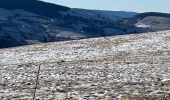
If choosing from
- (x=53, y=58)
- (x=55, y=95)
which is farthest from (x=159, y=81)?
(x=53, y=58)

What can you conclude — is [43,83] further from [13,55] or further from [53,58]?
[13,55]

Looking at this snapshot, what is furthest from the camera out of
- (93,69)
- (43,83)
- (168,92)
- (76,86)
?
(93,69)

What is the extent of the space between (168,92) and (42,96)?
220 inches

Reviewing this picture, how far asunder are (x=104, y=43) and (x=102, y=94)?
37.0m

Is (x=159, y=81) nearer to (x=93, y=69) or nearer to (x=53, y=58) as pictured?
(x=93, y=69)

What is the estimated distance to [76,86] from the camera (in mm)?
24188

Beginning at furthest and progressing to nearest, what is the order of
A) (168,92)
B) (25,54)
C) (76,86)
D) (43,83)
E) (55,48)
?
1. (55,48)
2. (25,54)
3. (43,83)
4. (76,86)
5. (168,92)

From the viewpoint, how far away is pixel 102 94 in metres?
20.9

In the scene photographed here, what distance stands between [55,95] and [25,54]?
31.3m

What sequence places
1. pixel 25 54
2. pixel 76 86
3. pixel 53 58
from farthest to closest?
pixel 25 54 → pixel 53 58 → pixel 76 86

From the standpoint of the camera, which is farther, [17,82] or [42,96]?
[17,82]

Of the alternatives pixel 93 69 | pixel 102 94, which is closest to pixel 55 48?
pixel 93 69

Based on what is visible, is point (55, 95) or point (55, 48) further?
point (55, 48)

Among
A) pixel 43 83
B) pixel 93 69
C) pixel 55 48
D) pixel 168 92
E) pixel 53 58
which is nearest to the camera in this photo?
pixel 168 92
